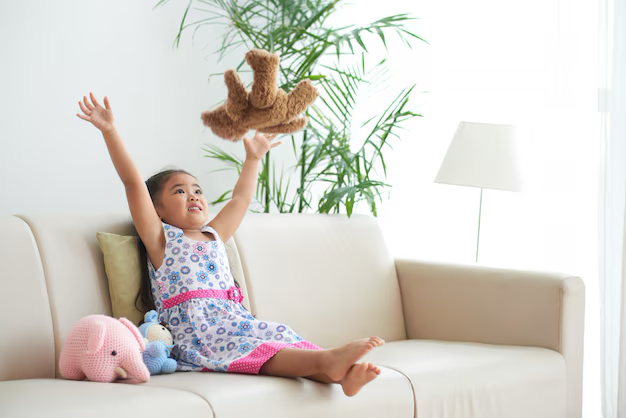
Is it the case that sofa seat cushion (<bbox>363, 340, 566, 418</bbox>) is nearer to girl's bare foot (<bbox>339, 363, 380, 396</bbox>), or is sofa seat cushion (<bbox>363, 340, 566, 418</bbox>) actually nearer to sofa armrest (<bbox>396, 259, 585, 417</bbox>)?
sofa armrest (<bbox>396, 259, 585, 417</bbox>)

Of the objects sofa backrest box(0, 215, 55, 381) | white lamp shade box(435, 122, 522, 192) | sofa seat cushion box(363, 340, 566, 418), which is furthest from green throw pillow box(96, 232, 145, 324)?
white lamp shade box(435, 122, 522, 192)

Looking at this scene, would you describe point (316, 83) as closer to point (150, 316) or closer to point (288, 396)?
point (150, 316)

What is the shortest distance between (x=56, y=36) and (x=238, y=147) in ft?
2.89

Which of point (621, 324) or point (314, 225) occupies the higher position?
point (314, 225)

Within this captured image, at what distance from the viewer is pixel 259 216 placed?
2.43 metres

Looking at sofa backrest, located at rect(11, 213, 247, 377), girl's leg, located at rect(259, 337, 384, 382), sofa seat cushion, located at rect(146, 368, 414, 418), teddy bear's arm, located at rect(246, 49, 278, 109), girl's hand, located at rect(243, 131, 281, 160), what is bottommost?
sofa seat cushion, located at rect(146, 368, 414, 418)

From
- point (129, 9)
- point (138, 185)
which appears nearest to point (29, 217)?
point (138, 185)

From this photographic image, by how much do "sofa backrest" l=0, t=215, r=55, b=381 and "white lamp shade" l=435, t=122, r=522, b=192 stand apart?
4.93ft

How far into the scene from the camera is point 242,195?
89.8 inches

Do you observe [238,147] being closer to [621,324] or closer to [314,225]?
[314,225]

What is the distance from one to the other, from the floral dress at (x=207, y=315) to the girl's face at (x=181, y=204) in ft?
0.16

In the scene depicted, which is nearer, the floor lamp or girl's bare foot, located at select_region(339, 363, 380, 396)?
girl's bare foot, located at select_region(339, 363, 380, 396)

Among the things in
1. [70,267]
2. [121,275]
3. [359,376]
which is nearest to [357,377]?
[359,376]

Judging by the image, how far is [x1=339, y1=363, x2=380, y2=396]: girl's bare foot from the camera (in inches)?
64.9
